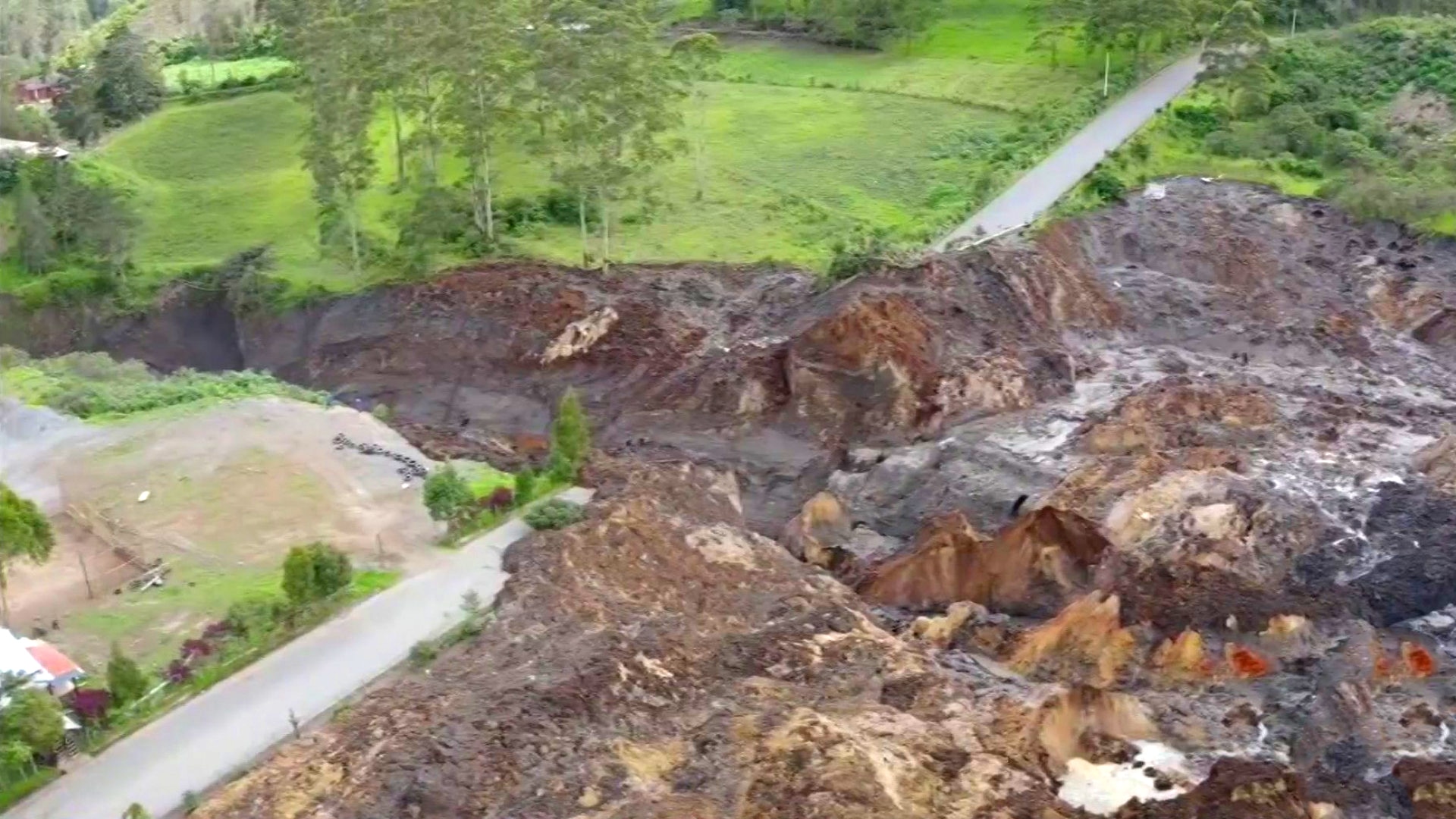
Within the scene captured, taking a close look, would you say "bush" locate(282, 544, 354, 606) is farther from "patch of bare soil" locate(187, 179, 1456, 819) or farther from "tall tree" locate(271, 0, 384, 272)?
"tall tree" locate(271, 0, 384, 272)

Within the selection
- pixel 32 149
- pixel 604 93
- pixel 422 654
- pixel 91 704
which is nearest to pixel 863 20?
pixel 604 93

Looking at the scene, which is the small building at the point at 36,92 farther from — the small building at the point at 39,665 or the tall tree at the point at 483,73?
the small building at the point at 39,665

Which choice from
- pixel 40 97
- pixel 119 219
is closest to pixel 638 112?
pixel 119 219

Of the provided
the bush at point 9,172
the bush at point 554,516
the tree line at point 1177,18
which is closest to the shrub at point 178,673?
the bush at point 554,516

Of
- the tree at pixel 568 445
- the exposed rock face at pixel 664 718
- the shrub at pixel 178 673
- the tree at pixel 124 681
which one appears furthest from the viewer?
the tree at pixel 568 445

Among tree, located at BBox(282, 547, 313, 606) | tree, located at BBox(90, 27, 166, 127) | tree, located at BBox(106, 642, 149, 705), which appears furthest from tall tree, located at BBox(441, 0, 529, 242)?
tree, located at BBox(106, 642, 149, 705)
